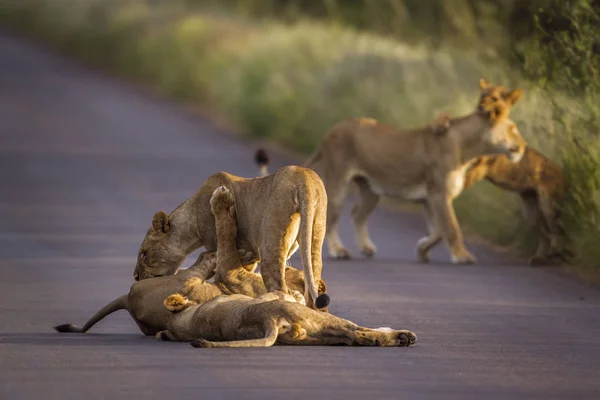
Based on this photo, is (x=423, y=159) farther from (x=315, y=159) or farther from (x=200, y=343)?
(x=200, y=343)

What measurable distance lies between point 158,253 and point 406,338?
2278mm

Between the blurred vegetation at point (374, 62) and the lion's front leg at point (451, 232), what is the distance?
34.5 inches

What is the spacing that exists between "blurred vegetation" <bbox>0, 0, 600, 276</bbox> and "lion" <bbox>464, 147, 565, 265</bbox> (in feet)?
0.49

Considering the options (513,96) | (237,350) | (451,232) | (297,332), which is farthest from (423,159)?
(237,350)

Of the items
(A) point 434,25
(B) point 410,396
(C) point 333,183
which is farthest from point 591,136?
(A) point 434,25

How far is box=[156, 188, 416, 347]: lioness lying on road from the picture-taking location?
10.3 metres

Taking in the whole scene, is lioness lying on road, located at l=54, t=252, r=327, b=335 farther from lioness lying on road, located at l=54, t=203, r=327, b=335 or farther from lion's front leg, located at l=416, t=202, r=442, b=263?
lion's front leg, located at l=416, t=202, r=442, b=263

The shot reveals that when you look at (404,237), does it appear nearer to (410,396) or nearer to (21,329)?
(21,329)

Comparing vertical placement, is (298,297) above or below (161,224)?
below

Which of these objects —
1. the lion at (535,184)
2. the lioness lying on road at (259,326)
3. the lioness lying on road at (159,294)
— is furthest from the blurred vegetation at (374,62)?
the lioness lying on road at (259,326)

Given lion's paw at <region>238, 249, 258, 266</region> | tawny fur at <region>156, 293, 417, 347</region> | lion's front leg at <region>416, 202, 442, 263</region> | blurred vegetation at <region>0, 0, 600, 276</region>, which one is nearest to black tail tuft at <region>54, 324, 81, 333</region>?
tawny fur at <region>156, 293, 417, 347</region>

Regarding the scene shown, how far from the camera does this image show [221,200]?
459 inches

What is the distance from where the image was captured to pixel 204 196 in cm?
1201

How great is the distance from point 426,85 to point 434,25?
1319 centimetres
